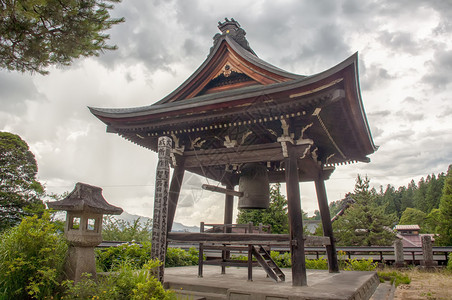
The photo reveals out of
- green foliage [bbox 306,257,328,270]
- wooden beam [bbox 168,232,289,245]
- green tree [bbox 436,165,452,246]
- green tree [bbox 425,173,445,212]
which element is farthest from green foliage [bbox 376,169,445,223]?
wooden beam [bbox 168,232,289,245]

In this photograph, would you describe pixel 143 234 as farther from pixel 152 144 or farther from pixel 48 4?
pixel 48 4

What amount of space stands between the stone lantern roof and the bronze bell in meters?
3.73

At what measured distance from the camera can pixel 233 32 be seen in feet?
35.1

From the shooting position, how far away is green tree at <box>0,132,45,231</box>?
65.7 feet

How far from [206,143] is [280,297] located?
5468mm

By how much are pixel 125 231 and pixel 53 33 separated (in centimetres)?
1450

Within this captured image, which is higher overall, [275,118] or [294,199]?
[275,118]

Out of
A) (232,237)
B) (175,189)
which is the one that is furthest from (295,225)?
(175,189)

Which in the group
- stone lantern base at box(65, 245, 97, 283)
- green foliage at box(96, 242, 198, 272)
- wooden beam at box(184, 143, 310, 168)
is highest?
wooden beam at box(184, 143, 310, 168)

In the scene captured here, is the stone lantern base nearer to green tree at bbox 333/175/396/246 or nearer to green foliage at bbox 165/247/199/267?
green foliage at bbox 165/247/199/267

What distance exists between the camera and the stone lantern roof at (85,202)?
6.23m

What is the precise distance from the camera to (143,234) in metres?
19.2

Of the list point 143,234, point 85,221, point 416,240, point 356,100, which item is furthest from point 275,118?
point 416,240

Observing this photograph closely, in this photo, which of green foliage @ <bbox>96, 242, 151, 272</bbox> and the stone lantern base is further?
green foliage @ <bbox>96, 242, 151, 272</bbox>
